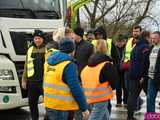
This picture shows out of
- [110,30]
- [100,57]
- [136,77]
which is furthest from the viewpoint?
[110,30]

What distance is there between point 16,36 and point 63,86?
3.62 metres

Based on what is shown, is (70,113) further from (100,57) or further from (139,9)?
(139,9)

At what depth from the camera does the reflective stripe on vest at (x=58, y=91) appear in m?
6.42

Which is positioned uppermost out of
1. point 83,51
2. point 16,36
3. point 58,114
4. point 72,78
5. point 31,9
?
point 31,9

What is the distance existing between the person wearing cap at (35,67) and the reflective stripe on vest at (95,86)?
4.90 ft

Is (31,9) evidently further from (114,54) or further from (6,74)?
(114,54)

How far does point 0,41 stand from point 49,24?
1.26 m

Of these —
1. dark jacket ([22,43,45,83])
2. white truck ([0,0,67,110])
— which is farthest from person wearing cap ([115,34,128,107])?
dark jacket ([22,43,45,83])

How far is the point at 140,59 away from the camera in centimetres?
963

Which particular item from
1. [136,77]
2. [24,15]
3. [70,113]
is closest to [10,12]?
[24,15]

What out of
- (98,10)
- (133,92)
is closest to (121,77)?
(133,92)

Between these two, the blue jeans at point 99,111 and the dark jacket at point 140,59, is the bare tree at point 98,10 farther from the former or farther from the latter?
the blue jeans at point 99,111

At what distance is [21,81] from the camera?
9.62 m

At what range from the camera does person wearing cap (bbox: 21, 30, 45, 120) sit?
29.9 ft
